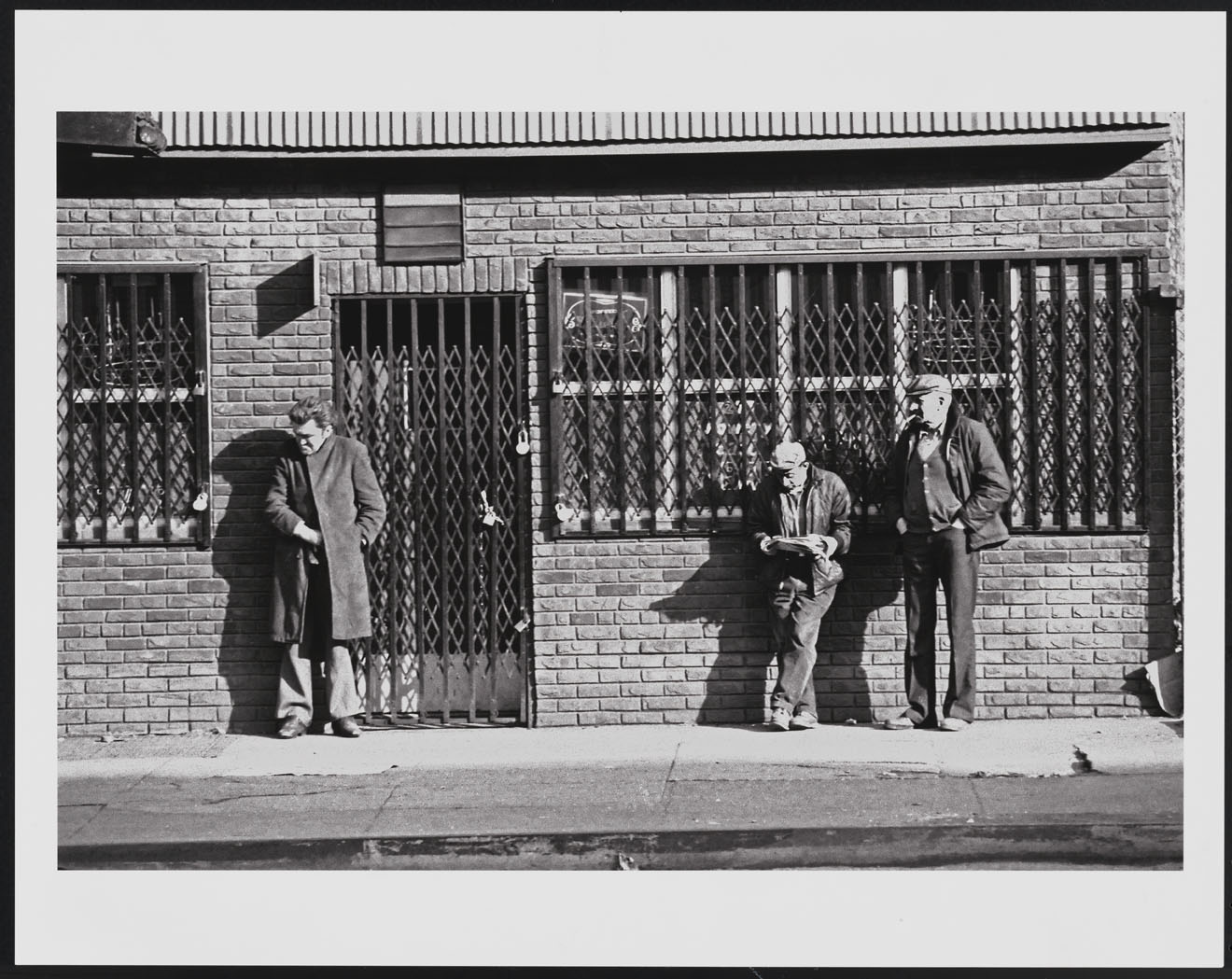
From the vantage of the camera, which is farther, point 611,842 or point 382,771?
point 382,771

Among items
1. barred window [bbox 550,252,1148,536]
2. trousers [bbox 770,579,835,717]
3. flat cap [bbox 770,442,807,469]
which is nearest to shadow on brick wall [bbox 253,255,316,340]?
barred window [bbox 550,252,1148,536]

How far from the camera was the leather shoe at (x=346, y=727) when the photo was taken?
9.55 meters

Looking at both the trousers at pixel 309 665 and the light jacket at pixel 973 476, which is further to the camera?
the trousers at pixel 309 665

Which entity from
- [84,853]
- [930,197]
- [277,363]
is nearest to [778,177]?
[930,197]

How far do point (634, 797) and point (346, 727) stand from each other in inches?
89.6

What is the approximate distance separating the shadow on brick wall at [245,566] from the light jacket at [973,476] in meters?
3.68

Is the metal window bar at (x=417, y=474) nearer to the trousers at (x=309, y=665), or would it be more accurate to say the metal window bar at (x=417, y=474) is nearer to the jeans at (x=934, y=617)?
the trousers at (x=309, y=665)

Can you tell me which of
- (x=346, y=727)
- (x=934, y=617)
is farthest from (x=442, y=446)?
(x=934, y=617)

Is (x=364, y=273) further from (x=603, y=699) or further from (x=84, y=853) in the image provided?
(x=84, y=853)

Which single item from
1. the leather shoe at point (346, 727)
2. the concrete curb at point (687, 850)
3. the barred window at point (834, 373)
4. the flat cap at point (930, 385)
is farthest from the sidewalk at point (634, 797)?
the flat cap at point (930, 385)

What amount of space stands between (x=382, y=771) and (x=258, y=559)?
173 cm

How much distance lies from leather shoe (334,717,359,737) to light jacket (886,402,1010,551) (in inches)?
133

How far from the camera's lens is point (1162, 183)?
9.54 meters

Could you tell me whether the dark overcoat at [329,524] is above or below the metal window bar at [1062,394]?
below
